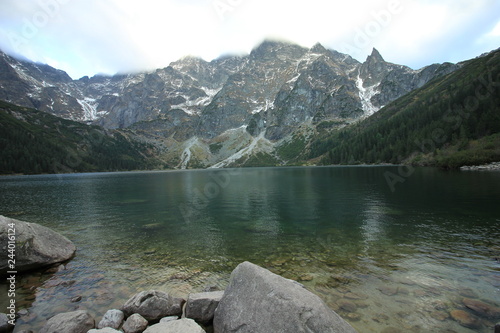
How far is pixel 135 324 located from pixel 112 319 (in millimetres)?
1307

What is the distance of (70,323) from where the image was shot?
34.0 ft

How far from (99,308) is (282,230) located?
65.1ft

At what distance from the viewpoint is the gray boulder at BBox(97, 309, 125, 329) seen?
425 inches

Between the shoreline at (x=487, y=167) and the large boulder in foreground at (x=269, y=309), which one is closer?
the large boulder in foreground at (x=269, y=309)

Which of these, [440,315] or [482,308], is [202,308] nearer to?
[440,315]

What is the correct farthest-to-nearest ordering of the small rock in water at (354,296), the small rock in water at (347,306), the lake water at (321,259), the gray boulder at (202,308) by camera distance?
1. the small rock in water at (354,296)
2. the lake water at (321,259)
3. the small rock in water at (347,306)
4. the gray boulder at (202,308)

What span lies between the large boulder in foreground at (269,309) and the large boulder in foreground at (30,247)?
16428mm

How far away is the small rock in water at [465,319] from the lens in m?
10.5

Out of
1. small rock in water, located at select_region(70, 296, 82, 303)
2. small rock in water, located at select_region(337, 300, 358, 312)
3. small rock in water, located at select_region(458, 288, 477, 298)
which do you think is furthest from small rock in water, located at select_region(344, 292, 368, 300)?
small rock in water, located at select_region(70, 296, 82, 303)

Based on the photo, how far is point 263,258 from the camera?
20125mm

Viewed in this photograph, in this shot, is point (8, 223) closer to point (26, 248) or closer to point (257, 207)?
point (26, 248)

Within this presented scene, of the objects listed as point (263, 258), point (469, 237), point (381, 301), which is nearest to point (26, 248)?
point (263, 258)

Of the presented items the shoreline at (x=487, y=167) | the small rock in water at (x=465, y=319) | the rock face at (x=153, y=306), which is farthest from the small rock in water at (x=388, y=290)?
the shoreline at (x=487, y=167)

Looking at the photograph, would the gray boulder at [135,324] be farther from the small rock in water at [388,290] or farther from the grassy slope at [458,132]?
the grassy slope at [458,132]
